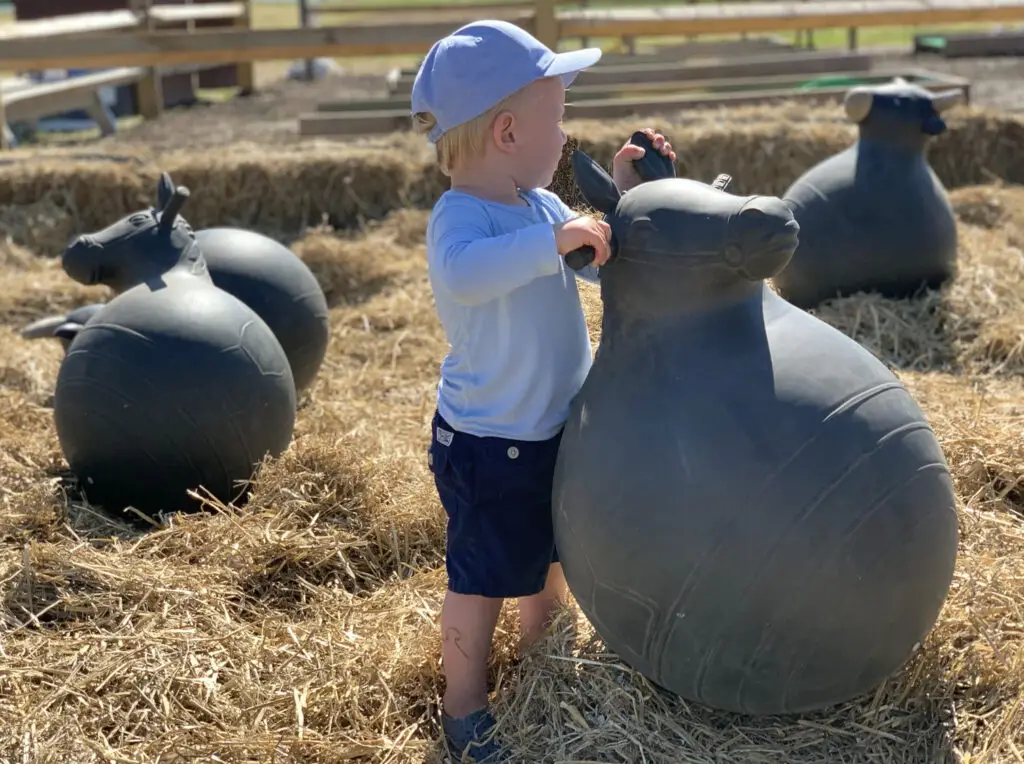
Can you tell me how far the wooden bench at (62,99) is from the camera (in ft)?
40.1

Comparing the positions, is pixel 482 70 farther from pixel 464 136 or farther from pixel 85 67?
pixel 85 67

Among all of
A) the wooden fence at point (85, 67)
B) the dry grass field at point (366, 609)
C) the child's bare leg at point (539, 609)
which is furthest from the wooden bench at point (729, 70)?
the child's bare leg at point (539, 609)

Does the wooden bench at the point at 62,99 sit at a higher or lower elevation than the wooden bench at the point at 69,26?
lower

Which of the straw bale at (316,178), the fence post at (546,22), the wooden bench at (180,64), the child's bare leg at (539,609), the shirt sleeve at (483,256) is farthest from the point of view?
the wooden bench at (180,64)

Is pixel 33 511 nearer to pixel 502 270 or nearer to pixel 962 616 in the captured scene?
pixel 502 270

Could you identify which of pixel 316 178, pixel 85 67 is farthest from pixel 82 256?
pixel 85 67

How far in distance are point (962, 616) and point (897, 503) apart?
74 cm

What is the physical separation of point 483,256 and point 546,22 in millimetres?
9032

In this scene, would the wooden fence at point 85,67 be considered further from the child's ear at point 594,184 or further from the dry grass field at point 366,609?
the child's ear at point 594,184

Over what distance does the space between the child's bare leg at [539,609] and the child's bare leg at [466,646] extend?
0.67 ft

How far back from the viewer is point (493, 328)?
2805mm

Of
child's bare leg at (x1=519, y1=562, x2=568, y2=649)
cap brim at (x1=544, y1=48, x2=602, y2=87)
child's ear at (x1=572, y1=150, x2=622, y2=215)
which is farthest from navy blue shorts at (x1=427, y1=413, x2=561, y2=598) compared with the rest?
cap brim at (x1=544, y1=48, x2=602, y2=87)

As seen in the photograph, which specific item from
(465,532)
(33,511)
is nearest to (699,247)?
(465,532)

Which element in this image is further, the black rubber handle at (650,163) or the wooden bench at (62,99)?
the wooden bench at (62,99)
